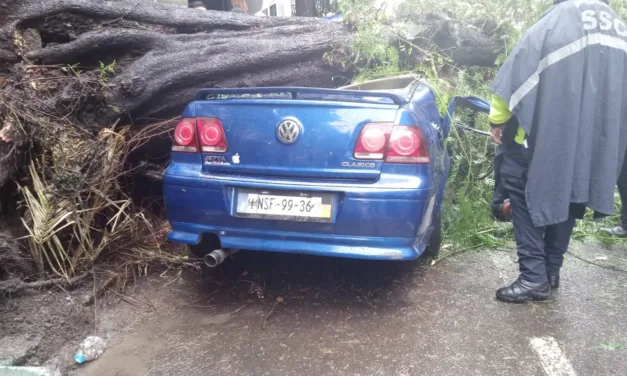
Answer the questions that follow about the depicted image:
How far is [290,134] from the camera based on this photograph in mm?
2965

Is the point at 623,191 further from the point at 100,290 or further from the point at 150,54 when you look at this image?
the point at 150,54

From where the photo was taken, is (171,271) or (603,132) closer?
(603,132)

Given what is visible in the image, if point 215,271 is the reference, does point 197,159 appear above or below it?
above

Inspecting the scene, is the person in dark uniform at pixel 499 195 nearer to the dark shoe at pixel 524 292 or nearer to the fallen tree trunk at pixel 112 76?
the dark shoe at pixel 524 292

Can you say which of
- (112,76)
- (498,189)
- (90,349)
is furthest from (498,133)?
(112,76)

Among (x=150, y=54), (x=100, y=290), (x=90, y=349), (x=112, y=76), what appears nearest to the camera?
(x=90, y=349)

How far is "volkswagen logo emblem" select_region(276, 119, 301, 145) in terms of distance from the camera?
116 inches

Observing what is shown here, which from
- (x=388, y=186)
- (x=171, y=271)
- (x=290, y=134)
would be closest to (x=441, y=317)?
(x=388, y=186)

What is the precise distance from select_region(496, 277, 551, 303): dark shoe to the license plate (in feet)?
4.19

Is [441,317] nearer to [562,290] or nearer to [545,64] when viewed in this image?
[562,290]

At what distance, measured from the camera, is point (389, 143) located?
2.88 meters

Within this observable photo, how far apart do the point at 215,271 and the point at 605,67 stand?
9.20 feet

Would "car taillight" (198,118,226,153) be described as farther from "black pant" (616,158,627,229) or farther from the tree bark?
"black pant" (616,158,627,229)

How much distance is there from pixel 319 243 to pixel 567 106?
5.20 ft
